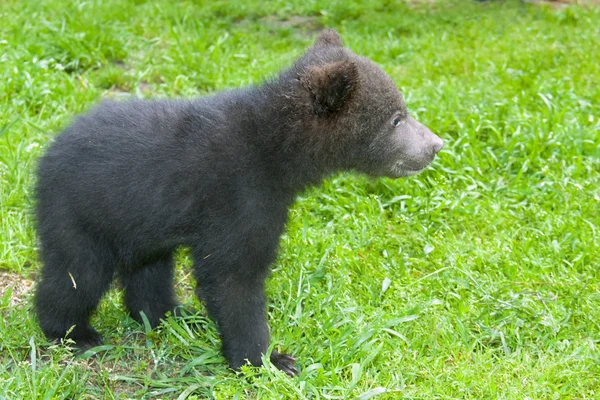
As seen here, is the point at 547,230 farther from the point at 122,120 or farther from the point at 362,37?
the point at 362,37

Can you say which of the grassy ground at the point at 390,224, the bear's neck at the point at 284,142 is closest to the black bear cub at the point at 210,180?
the bear's neck at the point at 284,142

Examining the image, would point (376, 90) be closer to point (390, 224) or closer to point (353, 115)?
point (353, 115)

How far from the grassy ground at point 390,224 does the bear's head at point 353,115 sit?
2.53 ft

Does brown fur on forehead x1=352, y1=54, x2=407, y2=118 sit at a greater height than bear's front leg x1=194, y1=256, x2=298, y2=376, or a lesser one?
greater

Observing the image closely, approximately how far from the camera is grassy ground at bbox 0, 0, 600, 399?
4.36 metres

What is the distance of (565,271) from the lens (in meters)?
5.25

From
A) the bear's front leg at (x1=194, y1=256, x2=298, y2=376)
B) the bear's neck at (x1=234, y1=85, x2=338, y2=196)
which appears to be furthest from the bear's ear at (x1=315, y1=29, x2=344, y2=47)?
the bear's front leg at (x1=194, y1=256, x2=298, y2=376)

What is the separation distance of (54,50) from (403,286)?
4.51m

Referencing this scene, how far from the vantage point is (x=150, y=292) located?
494cm

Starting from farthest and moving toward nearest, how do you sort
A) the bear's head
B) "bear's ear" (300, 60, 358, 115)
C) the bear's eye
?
the bear's eye, the bear's head, "bear's ear" (300, 60, 358, 115)

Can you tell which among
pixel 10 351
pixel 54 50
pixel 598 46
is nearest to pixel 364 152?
pixel 10 351

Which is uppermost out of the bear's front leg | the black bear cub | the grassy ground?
the black bear cub

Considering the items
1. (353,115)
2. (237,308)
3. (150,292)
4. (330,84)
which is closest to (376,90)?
(353,115)

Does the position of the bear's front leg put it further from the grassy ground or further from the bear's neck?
the bear's neck
